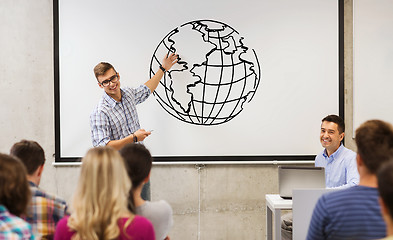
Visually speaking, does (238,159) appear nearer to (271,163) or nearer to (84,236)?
(271,163)

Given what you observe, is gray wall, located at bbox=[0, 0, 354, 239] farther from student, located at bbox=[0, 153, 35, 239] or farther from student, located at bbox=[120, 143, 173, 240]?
student, located at bbox=[0, 153, 35, 239]

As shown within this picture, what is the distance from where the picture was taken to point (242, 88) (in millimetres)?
4262

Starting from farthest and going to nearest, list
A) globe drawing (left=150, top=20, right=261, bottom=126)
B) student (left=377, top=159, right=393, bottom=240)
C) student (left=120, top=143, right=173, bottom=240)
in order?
globe drawing (left=150, top=20, right=261, bottom=126) < student (left=120, top=143, right=173, bottom=240) < student (left=377, top=159, right=393, bottom=240)

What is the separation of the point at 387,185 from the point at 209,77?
124 inches

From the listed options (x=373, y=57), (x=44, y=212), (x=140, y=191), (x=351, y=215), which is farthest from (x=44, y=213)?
(x=373, y=57)

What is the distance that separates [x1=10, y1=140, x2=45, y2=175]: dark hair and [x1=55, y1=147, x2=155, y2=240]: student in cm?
60

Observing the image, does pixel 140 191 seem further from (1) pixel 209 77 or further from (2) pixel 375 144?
(1) pixel 209 77

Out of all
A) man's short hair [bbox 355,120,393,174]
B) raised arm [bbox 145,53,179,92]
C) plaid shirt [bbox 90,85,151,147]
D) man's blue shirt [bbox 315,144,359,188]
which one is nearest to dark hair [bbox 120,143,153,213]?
man's short hair [bbox 355,120,393,174]

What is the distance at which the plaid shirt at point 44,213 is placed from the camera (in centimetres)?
203

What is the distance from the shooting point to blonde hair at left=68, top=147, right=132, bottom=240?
1632 mm

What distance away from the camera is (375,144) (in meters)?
1.77

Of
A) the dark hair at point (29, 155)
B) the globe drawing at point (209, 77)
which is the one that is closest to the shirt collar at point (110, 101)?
the globe drawing at point (209, 77)

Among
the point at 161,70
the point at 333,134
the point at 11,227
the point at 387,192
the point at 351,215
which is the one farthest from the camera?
the point at 161,70

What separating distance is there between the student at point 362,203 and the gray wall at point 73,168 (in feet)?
8.23
